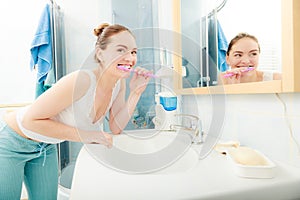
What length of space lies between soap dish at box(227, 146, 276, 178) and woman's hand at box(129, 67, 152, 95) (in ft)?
1.86

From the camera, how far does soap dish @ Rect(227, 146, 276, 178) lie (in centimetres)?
50

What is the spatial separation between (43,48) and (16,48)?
1.84ft

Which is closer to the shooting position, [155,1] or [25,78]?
[155,1]

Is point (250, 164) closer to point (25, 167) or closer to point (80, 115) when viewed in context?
point (80, 115)

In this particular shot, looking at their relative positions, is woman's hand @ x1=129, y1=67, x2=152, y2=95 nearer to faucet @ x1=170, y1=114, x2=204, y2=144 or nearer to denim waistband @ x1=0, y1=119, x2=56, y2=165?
faucet @ x1=170, y1=114, x2=204, y2=144

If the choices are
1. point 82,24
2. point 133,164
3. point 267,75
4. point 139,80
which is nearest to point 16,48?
point 82,24

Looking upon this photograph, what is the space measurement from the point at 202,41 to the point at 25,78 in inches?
59.8

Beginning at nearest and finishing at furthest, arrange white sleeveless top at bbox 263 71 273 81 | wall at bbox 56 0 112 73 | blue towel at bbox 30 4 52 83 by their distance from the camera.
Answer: white sleeveless top at bbox 263 71 273 81
wall at bbox 56 0 112 73
blue towel at bbox 30 4 52 83

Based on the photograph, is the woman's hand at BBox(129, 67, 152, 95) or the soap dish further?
the woman's hand at BBox(129, 67, 152, 95)

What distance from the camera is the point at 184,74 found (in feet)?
3.78

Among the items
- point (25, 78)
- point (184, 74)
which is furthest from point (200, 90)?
point (25, 78)

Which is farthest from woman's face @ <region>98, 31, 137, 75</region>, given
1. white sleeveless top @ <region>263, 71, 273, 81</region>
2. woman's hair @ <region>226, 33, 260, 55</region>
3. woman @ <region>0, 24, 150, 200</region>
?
white sleeveless top @ <region>263, 71, 273, 81</region>

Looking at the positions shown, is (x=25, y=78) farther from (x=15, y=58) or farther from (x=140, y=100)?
(x=140, y=100)

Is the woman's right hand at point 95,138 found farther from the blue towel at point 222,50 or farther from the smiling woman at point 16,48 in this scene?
the smiling woman at point 16,48
